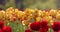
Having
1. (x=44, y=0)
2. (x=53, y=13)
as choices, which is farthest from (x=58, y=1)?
(x=53, y=13)

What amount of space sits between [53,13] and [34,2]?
6.06m

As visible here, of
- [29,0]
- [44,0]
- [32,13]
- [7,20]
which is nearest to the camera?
[32,13]

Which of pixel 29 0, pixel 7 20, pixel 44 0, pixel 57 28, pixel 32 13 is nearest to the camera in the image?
pixel 57 28

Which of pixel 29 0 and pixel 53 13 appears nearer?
pixel 53 13

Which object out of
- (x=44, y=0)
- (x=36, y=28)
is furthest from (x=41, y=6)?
(x=36, y=28)

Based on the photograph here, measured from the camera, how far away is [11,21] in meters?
2.12

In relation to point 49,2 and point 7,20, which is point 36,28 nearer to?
point 7,20

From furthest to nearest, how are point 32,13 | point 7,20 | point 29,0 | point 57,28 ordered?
point 29,0 → point 7,20 → point 32,13 → point 57,28

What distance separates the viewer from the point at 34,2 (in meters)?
8.16

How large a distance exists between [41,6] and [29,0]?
446mm

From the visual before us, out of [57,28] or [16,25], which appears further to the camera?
[16,25]

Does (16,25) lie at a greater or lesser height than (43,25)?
lesser

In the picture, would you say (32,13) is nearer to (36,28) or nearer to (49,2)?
(36,28)

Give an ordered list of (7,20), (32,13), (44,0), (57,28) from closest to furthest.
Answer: (57,28)
(32,13)
(7,20)
(44,0)
